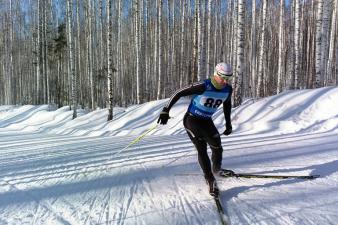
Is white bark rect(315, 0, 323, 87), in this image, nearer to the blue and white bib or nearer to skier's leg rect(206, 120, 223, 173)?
the blue and white bib

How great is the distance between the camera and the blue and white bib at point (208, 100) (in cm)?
474

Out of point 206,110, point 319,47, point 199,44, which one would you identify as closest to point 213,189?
point 206,110

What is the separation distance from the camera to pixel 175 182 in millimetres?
5273

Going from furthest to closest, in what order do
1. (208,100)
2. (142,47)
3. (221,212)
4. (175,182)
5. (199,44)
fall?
1. (142,47)
2. (199,44)
3. (175,182)
4. (208,100)
5. (221,212)

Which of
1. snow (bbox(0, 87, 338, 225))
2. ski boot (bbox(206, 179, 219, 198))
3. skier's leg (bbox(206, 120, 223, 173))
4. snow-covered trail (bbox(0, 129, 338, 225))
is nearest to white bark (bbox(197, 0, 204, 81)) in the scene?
snow (bbox(0, 87, 338, 225))

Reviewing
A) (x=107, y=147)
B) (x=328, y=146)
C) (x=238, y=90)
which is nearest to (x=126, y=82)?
(x=238, y=90)

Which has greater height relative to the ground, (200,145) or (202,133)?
(202,133)

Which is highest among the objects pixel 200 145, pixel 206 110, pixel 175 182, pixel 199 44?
pixel 199 44

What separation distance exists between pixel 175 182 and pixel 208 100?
1.34 metres

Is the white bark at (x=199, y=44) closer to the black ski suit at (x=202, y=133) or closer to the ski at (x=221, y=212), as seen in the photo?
the black ski suit at (x=202, y=133)

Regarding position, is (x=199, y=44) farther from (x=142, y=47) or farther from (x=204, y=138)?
(x=204, y=138)

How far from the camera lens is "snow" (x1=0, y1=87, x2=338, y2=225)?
4020mm

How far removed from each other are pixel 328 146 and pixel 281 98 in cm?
576

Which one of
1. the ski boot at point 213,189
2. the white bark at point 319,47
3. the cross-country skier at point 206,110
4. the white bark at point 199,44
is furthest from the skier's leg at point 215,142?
the white bark at point 199,44
